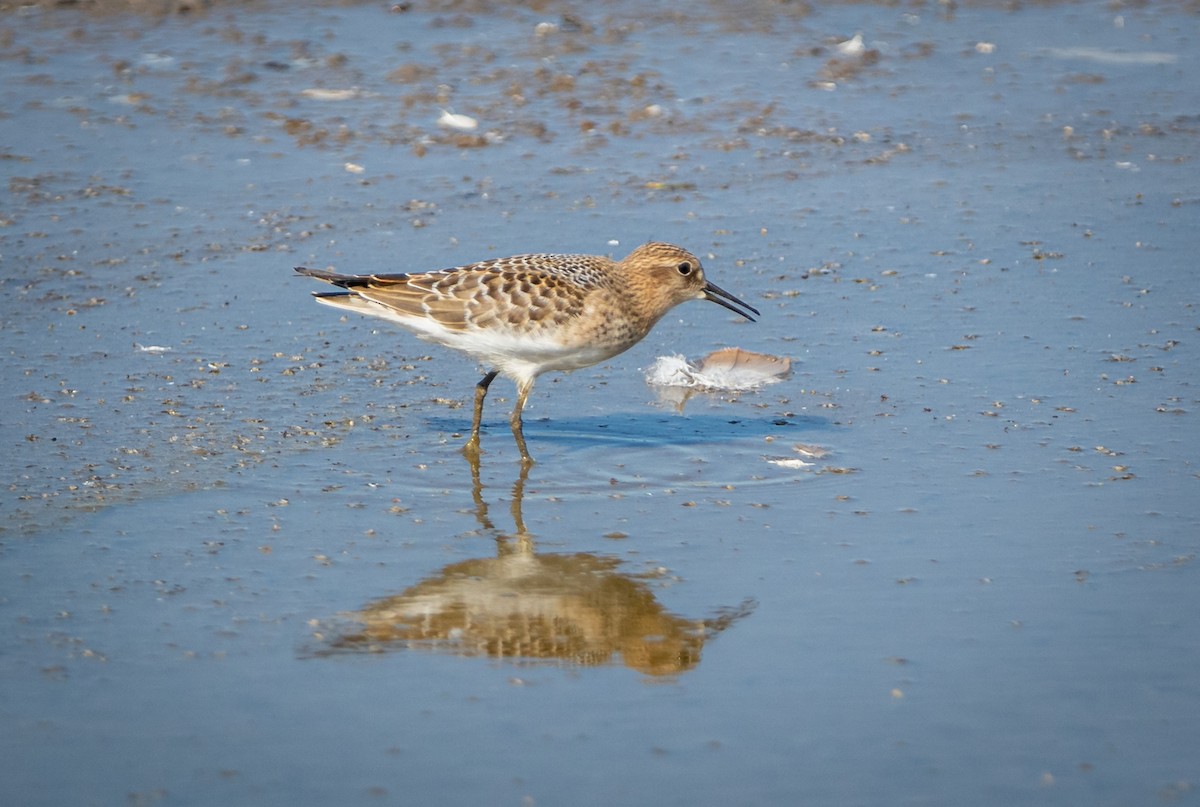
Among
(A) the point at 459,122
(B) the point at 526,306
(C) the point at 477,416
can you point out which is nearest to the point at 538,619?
(C) the point at 477,416

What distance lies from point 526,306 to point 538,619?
8.08ft

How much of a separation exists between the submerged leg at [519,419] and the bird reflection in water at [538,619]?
130 centimetres

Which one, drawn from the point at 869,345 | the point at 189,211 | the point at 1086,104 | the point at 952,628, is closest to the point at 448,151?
the point at 189,211

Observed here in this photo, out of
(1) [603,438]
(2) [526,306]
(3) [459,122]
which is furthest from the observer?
(3) [459,122]

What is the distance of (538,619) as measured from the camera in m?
6.00

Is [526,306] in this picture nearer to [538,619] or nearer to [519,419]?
[519,419]

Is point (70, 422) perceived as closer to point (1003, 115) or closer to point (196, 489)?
point (196, 489)

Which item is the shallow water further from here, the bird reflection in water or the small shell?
the small shell

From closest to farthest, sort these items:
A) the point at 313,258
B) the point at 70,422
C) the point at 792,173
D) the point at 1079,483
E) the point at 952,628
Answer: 1. the point at 952,628
2. the point at 1079,483
3. the point at 70,422
4. the point at 313,258
5. the point at 792,173

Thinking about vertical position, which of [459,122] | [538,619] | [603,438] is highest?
[459,122]

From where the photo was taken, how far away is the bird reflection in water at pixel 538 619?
568cm

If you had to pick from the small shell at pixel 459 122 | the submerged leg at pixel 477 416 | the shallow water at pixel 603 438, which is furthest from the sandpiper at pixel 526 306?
the small shell at pixel 459 122

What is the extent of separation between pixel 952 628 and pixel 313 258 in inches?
245

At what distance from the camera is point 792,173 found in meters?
12.4
